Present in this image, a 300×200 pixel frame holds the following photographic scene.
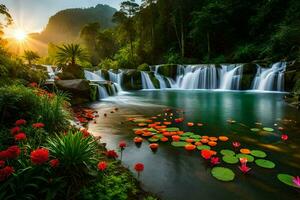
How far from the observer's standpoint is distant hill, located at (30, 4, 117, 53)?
98.9m

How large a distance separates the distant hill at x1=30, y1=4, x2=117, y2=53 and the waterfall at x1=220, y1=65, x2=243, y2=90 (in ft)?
294

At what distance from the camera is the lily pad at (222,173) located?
277cm

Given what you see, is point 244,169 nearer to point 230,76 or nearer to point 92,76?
point 230,76

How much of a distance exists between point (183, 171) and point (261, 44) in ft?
76.9

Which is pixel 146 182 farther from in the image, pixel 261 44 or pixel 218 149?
pixel 261 44

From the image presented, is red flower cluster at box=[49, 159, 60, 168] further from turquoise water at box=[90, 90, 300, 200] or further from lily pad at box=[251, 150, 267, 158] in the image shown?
lily pad at box=[251, 150, 267, 158]

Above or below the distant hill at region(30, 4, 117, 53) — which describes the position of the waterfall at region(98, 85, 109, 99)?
below

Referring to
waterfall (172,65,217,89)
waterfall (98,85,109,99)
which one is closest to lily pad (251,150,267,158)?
waterfall (98,85,109,99)

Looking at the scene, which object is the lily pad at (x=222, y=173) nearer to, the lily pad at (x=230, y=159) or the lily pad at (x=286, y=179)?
the lily pad at (x=230, y=159)

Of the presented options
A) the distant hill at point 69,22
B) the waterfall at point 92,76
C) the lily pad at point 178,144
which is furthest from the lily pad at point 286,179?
the distant hill at point 69,22

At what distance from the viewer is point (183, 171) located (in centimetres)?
306

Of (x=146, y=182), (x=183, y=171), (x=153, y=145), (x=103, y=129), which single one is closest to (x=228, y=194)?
(x=183, y=171)

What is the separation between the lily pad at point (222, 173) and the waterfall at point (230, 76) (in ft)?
49.2

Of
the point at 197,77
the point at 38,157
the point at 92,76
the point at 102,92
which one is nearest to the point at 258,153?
the point at 38,157
